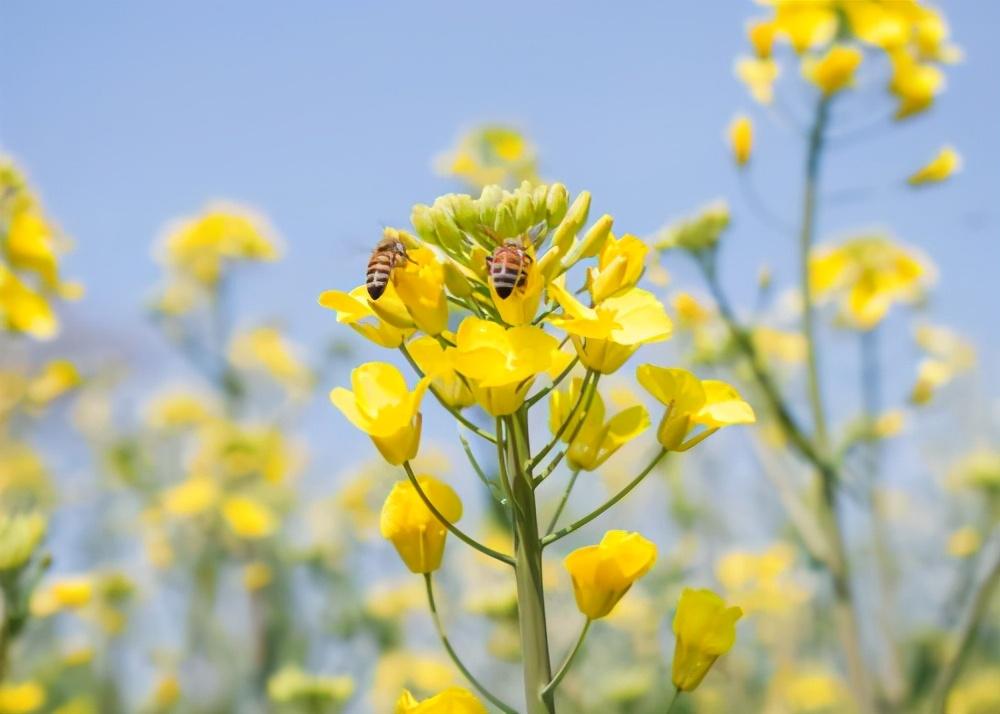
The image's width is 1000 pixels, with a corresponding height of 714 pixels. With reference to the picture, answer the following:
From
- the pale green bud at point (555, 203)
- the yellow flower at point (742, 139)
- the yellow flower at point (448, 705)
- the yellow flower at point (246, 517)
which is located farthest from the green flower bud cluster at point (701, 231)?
the yellow flower at point (246, 517)

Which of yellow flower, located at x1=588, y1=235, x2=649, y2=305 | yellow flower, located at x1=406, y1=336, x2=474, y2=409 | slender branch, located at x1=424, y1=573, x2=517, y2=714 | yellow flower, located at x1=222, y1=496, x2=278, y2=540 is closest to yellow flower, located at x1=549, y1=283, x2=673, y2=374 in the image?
yellow flower, located at x1=588, y1=235, x2=649, y2=305

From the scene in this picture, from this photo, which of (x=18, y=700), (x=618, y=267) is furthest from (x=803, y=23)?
(x=18, y=700)

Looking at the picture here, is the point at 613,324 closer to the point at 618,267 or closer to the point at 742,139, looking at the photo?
the point at 618,267

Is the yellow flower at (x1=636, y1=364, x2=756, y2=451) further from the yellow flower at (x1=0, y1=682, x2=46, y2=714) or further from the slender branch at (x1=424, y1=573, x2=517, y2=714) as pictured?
the yellow flower at (x1=0, y1=682, x2=46, y2=714)

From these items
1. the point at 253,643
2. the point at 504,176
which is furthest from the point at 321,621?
the point at 504,176

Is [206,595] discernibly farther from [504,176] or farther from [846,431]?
[846,431]


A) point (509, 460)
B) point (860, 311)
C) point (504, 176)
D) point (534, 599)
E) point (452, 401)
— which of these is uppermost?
point (504, 176)

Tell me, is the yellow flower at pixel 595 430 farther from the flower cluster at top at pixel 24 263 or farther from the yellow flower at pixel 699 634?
the flower cluster at top at pixel 24 263
